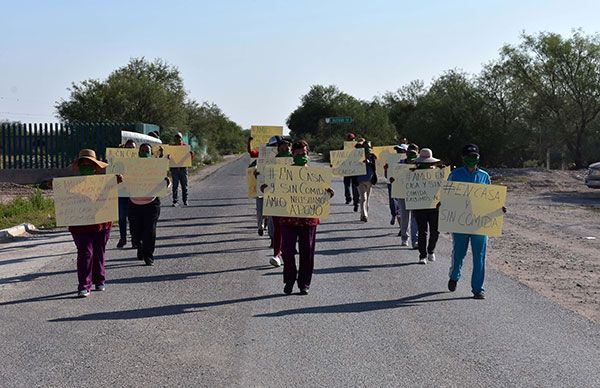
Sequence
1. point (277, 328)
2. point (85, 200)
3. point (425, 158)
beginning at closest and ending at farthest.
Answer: point (277, 328) < point (85, 200) < point (425, 158)

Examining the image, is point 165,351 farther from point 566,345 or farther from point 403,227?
point 403,227

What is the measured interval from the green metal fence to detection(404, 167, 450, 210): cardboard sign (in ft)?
70.9

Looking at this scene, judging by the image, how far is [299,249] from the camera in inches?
383

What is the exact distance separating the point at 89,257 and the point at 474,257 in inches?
184

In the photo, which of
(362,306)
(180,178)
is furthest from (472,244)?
(180,178)

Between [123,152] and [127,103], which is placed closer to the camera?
[123,152]

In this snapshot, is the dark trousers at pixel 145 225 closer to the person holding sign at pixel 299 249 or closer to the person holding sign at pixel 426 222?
the person holding sign at pixel 299 249

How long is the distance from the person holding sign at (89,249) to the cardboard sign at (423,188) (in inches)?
181

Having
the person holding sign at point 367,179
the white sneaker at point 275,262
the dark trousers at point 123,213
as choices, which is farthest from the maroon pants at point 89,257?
the person holding sign at point 367,179

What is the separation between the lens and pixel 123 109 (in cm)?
4606

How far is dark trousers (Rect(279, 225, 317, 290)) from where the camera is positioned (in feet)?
31.6

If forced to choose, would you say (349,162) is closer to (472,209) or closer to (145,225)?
(145,225)

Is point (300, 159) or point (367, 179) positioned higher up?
point (300, 159)

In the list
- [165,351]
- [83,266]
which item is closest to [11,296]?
[83,266]
